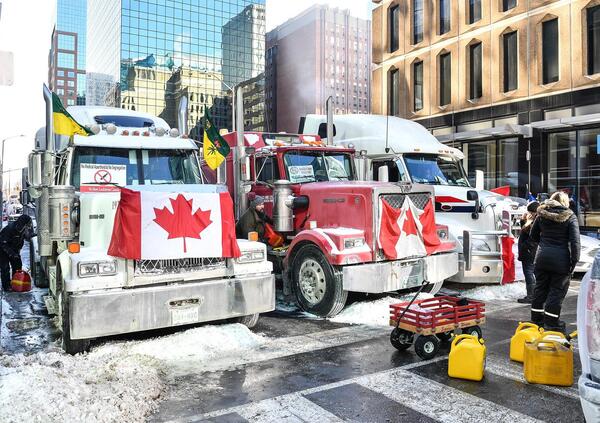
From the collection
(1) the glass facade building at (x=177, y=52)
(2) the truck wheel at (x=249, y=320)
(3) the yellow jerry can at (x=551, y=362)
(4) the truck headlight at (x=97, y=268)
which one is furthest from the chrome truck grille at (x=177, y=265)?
(1) the glass facade building at (x=177, y=52)

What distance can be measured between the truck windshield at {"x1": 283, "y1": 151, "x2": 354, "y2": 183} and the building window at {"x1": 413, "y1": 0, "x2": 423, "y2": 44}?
23215mm

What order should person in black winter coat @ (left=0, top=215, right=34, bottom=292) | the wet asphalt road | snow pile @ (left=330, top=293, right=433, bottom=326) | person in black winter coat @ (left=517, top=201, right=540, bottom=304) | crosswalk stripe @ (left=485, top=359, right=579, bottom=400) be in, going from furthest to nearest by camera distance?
person in black winter coat @ (left=0, top=215, right=34, bottom=292) → person in black winter coat @ (left=517, top=201, right=540, bottom=304) → snow pile @ (left=330, top=293, right=433, bottom=326) → crosswalk stripe @ (left=485, top=359, right=579, bottom=400) → the wet asphalt road

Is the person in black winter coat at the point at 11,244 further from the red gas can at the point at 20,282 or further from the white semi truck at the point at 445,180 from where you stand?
the white semi truck at the point at 445,180

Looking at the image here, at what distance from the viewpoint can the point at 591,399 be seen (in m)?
3.05

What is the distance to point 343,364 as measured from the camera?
5.89 m

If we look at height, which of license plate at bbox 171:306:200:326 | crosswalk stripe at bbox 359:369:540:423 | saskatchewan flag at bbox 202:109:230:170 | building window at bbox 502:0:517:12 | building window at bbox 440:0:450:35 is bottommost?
crosswalk stripe at bbox 359:369:540:423

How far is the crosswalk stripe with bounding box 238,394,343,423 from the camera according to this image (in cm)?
439

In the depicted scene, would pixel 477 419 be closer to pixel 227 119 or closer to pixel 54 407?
pixel 54 407

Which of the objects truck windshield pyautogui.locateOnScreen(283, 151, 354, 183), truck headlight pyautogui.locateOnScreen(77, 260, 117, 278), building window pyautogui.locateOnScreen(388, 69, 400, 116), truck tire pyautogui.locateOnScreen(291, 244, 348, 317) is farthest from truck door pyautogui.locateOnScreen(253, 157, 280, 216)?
building window pyautogui.locateOnScreen(388, 69, 400, 116)

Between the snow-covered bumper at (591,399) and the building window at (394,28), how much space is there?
31150 mm

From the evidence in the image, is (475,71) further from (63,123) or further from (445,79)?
(63,123)

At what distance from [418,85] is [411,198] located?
79.3ft

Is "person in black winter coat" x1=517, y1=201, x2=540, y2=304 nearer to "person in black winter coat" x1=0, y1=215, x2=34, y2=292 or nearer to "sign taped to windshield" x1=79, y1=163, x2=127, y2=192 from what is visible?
"sign taped to windshield" x1=79, y1=163, x2=127, y2=192

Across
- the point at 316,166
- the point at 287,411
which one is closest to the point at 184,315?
the point at 287,411
